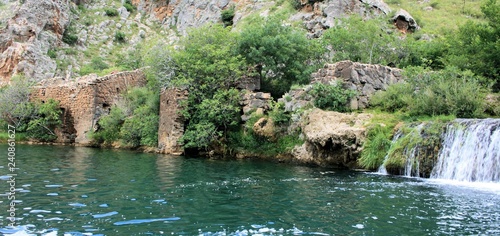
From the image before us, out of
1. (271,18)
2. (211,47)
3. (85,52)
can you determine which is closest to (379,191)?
(211,47)

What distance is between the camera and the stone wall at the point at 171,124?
21438 millimetres

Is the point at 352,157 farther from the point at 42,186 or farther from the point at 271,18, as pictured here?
the point at 271,18

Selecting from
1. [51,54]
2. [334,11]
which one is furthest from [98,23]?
[334,11]

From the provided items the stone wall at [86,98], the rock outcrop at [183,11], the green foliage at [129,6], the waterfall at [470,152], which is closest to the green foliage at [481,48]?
the waterfall at [470,152]

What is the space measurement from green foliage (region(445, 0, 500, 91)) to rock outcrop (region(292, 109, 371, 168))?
6.94 metres

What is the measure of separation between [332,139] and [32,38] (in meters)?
47.1

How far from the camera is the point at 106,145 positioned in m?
26.5

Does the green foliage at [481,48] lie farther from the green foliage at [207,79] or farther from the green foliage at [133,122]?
the green foliage at [133,122]

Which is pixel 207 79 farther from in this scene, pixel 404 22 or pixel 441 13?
pixel 441 13

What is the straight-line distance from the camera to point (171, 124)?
2159 centimetres

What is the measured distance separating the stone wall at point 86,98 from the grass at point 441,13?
24.8 meters

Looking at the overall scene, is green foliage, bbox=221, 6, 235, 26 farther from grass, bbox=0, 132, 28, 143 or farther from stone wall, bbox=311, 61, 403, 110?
stone wall, bbox=311, 61, 403, 110

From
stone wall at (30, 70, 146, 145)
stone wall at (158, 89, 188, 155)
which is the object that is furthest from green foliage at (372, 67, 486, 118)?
stone wall at (30, 70, 146, 145)

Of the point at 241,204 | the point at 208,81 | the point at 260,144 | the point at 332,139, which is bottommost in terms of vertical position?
the point at 241,204
